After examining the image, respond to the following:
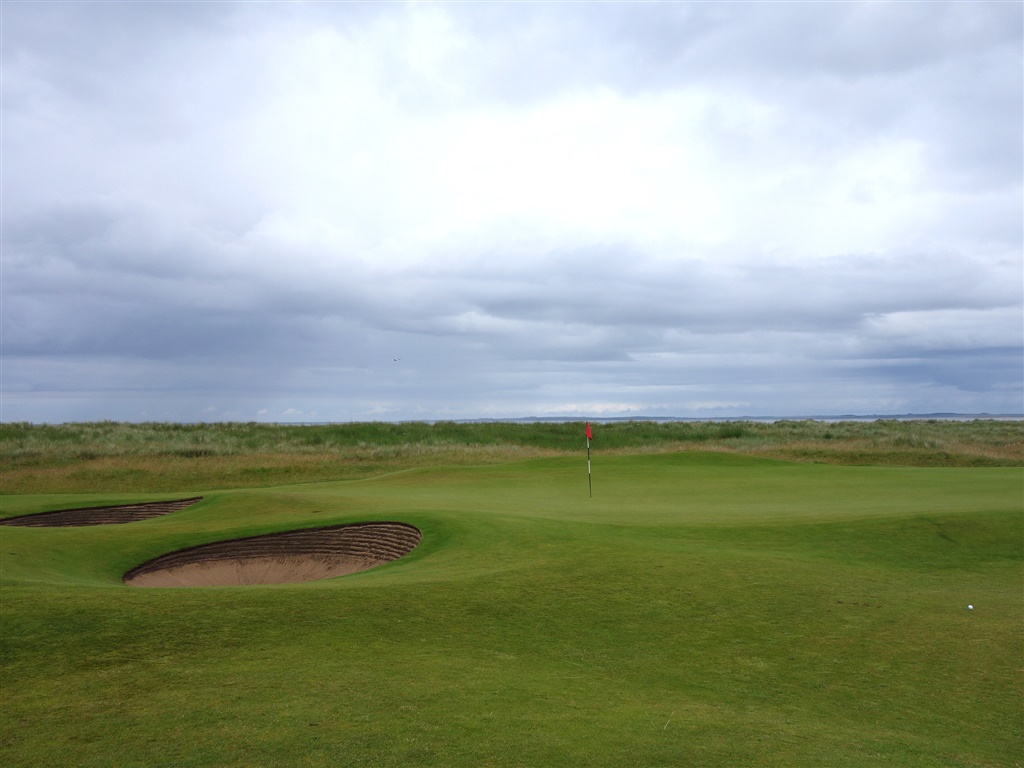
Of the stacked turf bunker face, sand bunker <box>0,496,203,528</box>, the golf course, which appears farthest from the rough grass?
the stacked turf bunker face

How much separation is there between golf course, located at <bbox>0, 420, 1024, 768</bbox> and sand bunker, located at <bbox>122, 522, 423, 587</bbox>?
0.39 feet

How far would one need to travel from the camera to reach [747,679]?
867 cm

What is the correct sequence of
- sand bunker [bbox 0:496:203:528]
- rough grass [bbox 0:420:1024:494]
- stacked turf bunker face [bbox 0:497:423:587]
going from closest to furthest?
stacked turf bunker face [bbox 0:497:423:587] → sand bunker [bbox 0:496:203:528] → rough grass [bbox 0:420:1024:494]

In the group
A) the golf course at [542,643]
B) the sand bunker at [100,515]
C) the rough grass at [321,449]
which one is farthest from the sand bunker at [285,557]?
the rough grass at [321,449]

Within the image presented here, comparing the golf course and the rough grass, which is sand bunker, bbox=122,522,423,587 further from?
the rough grass

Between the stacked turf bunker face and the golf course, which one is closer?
the golf course

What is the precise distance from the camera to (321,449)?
53875 millimetres

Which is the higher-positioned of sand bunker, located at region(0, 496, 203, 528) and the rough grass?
the rough grass

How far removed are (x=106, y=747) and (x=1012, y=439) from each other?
74.4m

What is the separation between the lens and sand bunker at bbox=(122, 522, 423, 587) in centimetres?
1675

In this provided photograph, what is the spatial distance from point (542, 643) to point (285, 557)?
33.0ft

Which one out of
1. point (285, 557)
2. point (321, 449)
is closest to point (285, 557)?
point (285, 557)

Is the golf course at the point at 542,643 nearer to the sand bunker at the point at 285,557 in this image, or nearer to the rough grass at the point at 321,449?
the sand bunker at the point at 285,557

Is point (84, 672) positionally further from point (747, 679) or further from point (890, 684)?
point (890, 684)
